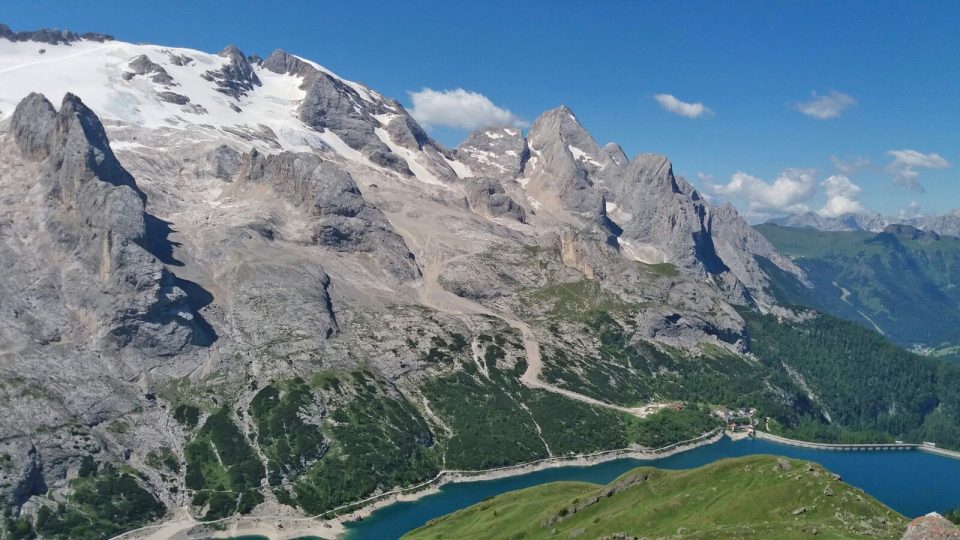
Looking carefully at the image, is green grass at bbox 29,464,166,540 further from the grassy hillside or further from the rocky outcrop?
the rocky outcrop

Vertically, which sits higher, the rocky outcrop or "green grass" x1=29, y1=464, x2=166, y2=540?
"green grass" x1=29, y1=464, x2=166, y2=540

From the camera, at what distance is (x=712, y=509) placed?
102625mm

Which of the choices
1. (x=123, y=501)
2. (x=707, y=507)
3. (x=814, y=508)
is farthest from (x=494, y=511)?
(x=123, y=501)

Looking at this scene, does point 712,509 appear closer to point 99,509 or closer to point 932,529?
point 932,529

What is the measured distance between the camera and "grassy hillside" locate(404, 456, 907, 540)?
87.9 metres

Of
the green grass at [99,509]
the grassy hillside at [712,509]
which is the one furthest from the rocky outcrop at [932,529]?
the green grass at [99,509]

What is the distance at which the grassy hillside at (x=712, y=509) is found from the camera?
87.9 m

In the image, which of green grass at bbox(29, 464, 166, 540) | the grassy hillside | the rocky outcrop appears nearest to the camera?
the rocky outcrop

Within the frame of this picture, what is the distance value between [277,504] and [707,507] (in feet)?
403

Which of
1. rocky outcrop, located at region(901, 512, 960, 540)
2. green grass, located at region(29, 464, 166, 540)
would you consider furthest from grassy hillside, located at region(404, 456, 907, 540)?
green grass, located at region(29, 464, 166, 540)

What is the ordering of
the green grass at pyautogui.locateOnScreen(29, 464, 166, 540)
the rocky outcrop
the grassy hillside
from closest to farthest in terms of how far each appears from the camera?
1. the rocky outcrop
2. the grassy hillside
3. the green grass at pyautogui.locateOnScreen(29, 464, 166, 540)

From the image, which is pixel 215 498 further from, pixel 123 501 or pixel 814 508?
pixel 814 508

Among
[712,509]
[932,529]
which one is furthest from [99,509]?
[932,529]

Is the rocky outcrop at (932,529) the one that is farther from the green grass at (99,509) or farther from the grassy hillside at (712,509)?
the green grass at (99,509)
